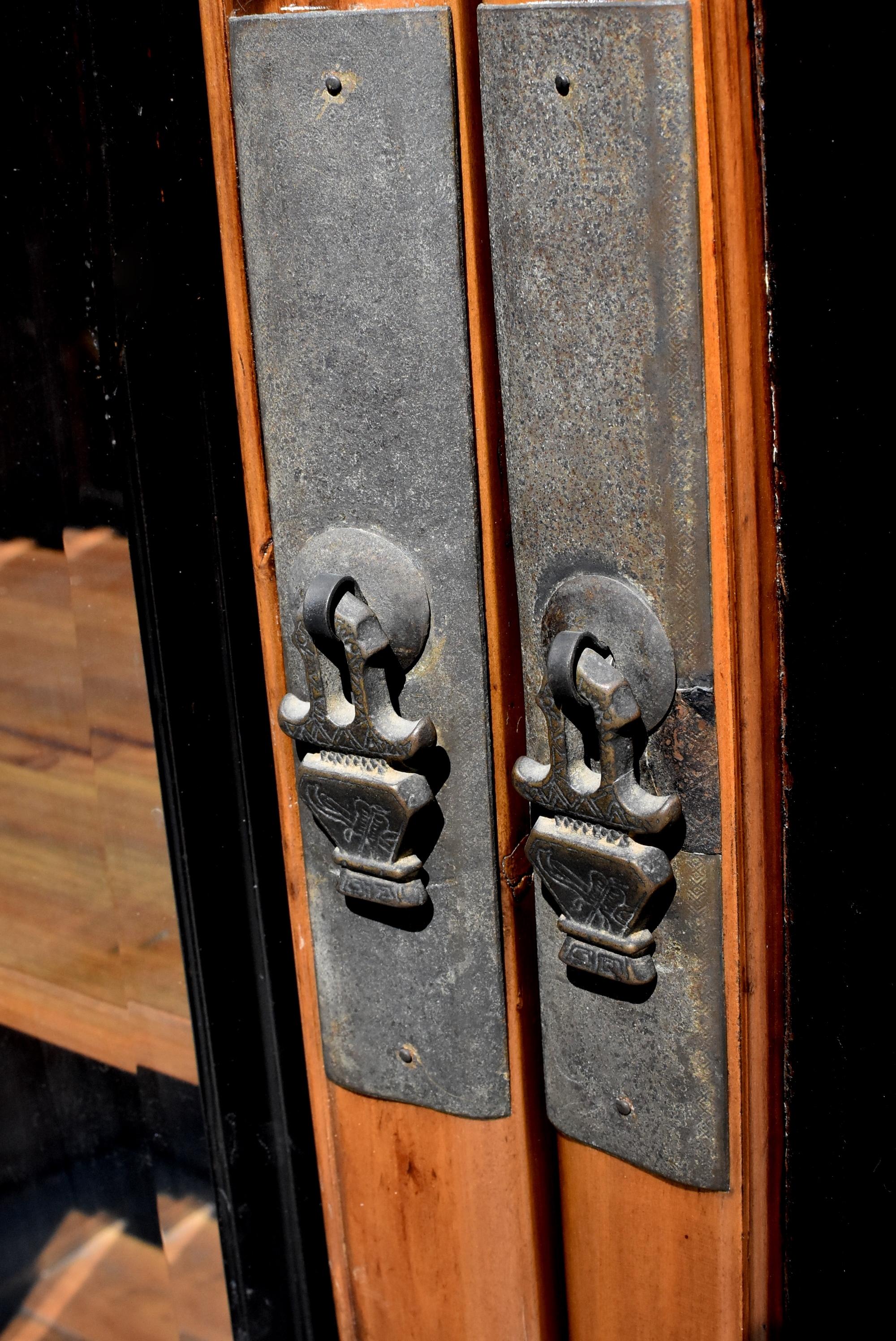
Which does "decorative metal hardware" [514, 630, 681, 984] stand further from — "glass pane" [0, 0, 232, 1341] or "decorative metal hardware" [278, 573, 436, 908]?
"glass pane" [0, 0, 232, 1341]

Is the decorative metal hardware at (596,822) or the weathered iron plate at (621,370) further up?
the weathered iron plate at (621,370)

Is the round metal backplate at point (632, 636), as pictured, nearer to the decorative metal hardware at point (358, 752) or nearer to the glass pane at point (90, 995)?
the decorative metal hardware at point (358, 752)

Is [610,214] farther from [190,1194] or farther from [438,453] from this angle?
[190,1194]

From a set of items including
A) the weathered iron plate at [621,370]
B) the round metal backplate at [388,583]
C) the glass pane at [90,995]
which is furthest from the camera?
the glass pane at [90,995]

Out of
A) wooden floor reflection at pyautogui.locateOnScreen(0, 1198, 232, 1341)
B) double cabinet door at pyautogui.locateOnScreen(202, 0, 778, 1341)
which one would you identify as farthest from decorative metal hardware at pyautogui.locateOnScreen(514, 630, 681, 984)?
wooden floor reflection at pyautogui.locateOnScreen(0, 1198, 232, 1341)

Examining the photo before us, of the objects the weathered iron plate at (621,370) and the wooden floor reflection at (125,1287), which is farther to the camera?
the wooden floor reflection at (125,1287)

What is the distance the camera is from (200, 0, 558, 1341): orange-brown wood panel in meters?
0.59

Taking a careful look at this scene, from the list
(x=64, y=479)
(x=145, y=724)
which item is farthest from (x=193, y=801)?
(x=64, y=479)

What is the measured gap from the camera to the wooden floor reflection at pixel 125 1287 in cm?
83

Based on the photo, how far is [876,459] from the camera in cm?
51

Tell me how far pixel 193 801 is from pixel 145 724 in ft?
0.18

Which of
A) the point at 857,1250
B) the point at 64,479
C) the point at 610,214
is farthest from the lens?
the point at 64,479

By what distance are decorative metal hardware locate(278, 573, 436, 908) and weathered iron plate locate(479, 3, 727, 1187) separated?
0.22 ft

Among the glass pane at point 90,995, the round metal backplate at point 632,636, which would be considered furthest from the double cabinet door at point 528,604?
the glass pane at point 90,995
